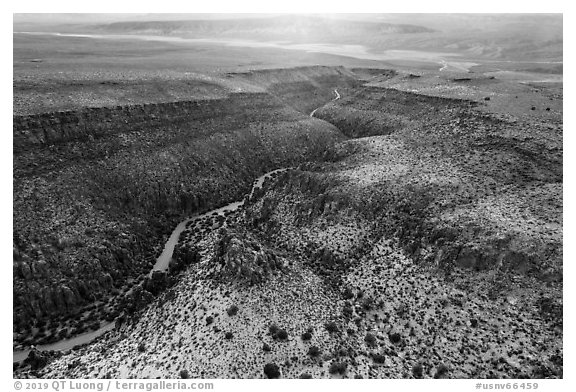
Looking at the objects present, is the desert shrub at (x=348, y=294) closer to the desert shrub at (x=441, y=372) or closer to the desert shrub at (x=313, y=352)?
the desert shrub at (x=313, y=352)

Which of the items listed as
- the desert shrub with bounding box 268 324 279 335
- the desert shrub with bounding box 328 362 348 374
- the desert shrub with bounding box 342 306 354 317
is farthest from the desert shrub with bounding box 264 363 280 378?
the desert shrub with bounding box 342 306 354 317

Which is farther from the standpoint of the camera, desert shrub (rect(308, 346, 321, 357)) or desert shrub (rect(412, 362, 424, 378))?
desert shrub (rect(308, 346, 321, 357))

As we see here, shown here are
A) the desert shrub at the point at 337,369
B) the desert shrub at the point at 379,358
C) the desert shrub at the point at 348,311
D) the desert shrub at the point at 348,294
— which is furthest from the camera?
the desert shrub at the point at 348,294

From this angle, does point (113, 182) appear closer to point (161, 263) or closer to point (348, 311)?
point (161, 263)

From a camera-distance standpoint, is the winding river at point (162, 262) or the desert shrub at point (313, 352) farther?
the winding river at point (162, 262)

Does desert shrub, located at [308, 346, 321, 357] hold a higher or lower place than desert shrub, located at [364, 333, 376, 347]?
higher

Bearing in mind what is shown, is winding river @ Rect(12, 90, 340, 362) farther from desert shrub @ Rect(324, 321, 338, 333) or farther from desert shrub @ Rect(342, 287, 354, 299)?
desert shrub @ Rect(342, 287, 354, 299)

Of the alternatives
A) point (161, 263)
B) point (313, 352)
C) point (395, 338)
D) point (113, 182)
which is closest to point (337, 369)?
point (313, 352)

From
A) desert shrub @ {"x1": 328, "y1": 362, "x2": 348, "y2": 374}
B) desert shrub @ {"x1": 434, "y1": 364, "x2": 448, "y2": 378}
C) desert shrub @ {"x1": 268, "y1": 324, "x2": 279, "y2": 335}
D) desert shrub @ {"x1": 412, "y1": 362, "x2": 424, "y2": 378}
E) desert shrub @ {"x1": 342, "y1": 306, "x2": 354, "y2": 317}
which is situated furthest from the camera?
desert shrub @ {"x1": 342, "y1": 306, "x2": 354, "y2": 317}

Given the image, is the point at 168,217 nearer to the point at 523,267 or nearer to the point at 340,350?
the point at 340,350

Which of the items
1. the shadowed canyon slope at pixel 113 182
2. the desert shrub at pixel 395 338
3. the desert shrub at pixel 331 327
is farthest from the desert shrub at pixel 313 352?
the shadowed canyon slope at pixel 113 182

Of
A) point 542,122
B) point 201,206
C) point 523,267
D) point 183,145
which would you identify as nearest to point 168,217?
point 201,206

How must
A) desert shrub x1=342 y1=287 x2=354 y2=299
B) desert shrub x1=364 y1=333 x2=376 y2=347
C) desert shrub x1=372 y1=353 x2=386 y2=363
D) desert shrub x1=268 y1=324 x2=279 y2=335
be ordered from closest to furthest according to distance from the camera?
desert shrub x1=372 y1=353 x2=386 y2=363 → desert shrub x1=268 y1=324 x2=279 y2=335 → desert shrub x1=364 y1=333 x2=376 y2=347 → desert shrub x1=342 y1=287 x2=354 y2=299
